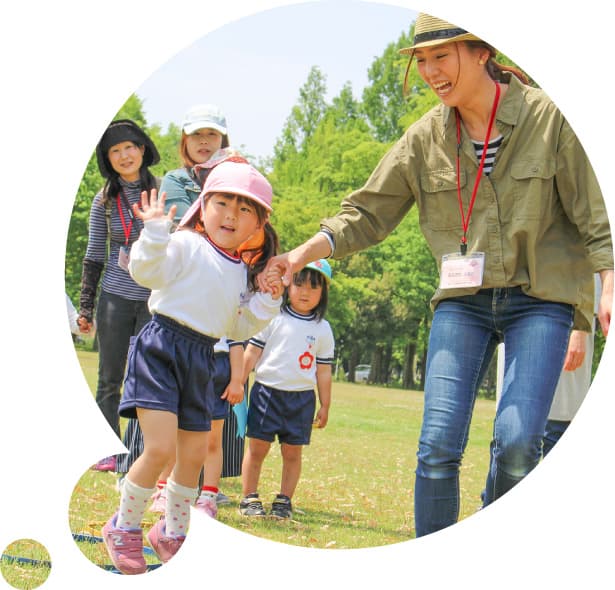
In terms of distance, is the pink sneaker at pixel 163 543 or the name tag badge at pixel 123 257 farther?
the name tag badge at pixel 123 257

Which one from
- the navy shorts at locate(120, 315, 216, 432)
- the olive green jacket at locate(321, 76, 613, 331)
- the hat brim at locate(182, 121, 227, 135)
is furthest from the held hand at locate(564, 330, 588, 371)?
the hat brim at locate(182, 121, 227, 135)

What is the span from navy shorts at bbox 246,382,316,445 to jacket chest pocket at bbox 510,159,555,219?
1.78 metres

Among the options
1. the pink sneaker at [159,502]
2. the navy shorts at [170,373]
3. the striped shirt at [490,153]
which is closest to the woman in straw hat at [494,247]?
the striped shirt at [490,153]

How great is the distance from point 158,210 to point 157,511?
1.46 m

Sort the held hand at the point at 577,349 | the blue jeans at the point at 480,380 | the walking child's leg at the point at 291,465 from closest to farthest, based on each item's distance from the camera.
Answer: the blue jeans at the point at 480,380
the held hand at the point at 577,349
the walking child's leg at the point at 291,465

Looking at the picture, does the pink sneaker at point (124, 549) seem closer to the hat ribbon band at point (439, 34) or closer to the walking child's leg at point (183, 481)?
the walking child's leg at point (183, 481)

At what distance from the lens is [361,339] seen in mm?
5965

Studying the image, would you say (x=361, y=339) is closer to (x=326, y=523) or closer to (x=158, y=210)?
(x=326, y=523)

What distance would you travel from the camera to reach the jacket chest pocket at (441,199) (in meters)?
2.98

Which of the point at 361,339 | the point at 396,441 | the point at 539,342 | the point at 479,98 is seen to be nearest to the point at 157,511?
the point at 539,342

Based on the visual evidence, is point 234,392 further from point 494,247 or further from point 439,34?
point 439,34

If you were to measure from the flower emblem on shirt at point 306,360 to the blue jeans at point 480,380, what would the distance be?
4.83 ft

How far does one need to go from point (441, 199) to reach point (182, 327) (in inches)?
37.1

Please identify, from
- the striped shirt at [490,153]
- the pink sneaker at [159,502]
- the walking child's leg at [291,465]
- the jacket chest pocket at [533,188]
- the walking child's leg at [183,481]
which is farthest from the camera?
the walking child's leg at [291,465]
